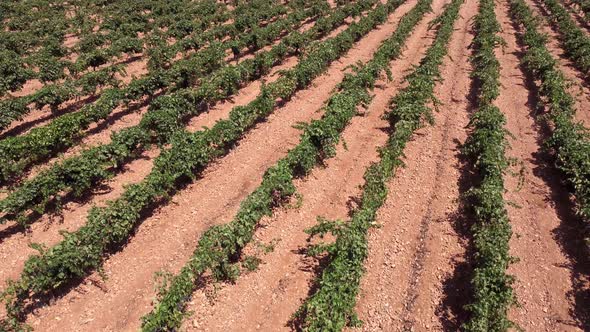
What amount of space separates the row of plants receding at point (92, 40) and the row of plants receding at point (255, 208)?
17.6m

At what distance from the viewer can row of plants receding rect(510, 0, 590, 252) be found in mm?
15547

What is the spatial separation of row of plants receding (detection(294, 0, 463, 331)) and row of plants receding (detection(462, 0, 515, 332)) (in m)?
3.03

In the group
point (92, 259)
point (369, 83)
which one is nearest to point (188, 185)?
point (92, 259)

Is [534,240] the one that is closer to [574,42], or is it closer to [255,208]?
[255,208]

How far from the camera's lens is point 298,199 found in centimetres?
1612

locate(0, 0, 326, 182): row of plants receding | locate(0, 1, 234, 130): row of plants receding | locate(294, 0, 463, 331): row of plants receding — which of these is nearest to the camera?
locate(294, 0, 463, 331): row of plants receding

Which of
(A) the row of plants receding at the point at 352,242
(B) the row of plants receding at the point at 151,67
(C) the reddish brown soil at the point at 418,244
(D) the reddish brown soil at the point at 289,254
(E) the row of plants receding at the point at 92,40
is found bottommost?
(C) the reddish brown soil at the point at 418,244

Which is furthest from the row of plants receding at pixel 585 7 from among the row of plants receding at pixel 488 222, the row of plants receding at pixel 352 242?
the row of plants receding at pixel 352 242

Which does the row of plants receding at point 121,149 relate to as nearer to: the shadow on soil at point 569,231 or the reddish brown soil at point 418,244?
the reddish brown soil at point 418,244

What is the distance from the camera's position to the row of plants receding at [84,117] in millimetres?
16812

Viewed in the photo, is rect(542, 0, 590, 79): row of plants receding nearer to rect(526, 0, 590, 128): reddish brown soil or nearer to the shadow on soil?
rect(526, 0, 590, 128): reddish brown soil

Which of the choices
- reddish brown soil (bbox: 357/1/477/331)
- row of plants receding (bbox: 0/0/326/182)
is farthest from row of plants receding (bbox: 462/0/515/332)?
row of plants receding (bbox: 0/0/326/182)

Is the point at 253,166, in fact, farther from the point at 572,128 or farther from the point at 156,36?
the point at 156,36

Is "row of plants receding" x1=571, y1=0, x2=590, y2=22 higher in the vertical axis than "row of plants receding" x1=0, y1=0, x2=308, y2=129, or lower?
lower
